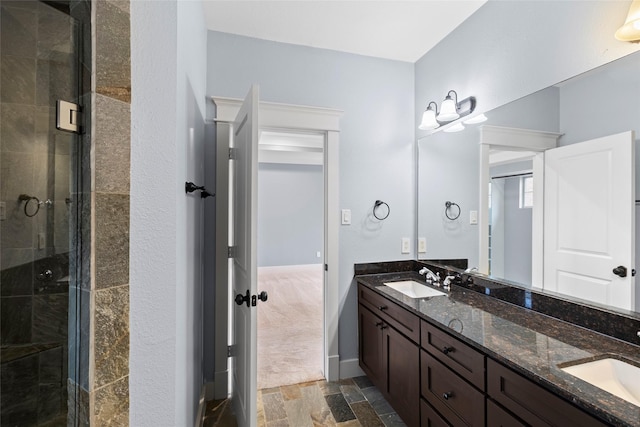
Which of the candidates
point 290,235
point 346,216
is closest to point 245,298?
point 346,216

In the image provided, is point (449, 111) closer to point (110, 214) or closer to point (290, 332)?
point (110, 214)

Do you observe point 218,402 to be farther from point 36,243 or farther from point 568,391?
point 568,391

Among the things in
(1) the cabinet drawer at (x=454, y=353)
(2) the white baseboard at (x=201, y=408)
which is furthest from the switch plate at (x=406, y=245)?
(2) the white baseboard at (x=201, y=408)

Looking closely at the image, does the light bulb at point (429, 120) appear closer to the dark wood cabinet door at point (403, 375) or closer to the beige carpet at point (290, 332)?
the dark wood cabinet door at point (403, 375)

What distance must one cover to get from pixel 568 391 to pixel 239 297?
4.76 ft

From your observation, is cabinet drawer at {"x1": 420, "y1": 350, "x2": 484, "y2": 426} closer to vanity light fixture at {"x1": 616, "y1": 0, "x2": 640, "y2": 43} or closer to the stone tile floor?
the stone tile floor

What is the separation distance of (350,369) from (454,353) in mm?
1340

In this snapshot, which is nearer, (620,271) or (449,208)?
(620,271)

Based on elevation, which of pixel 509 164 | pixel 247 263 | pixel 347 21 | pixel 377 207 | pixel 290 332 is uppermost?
pixel 347 21

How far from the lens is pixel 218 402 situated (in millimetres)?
2209

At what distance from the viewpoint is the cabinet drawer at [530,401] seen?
2.91 feet

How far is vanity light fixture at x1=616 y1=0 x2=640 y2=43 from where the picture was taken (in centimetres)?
116

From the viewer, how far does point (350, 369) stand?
8.20 ft

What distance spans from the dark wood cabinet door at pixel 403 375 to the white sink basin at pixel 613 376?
767 mm
